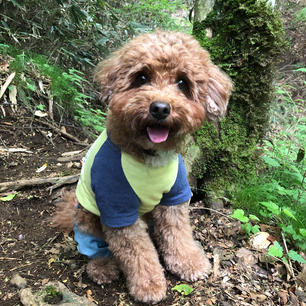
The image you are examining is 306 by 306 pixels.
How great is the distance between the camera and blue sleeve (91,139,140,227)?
7.81ft

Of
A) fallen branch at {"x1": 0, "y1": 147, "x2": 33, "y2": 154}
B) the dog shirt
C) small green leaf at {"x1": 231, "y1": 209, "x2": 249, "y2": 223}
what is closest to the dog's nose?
the dog shirt

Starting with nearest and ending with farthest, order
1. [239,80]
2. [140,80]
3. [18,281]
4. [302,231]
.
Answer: [140,80] < [18,281] < [302,231] < [239,80]

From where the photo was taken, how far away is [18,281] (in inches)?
101

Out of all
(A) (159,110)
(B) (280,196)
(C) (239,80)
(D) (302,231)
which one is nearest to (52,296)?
(A) (159,110)

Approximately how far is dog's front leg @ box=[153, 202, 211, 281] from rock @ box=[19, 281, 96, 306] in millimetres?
826

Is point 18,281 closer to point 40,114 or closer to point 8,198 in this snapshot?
point 8,198

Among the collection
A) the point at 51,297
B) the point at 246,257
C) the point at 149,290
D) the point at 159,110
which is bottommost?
the point at 51,297

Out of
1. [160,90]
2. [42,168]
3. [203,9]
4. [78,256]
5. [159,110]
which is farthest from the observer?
[42,168]

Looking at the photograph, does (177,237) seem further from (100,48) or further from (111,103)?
(100,48)

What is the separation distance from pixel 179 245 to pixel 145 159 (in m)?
0.95

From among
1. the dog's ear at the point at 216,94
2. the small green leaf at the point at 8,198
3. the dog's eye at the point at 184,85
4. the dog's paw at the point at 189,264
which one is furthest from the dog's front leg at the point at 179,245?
the small green leaf at the point at 8,198

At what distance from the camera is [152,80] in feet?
7.59

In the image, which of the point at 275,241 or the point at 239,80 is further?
the point at 239,80

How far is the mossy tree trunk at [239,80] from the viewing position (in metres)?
3.24
